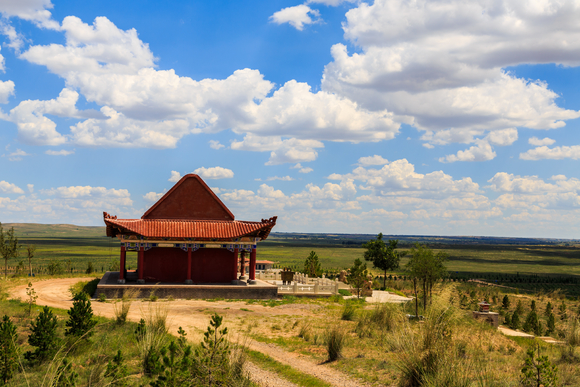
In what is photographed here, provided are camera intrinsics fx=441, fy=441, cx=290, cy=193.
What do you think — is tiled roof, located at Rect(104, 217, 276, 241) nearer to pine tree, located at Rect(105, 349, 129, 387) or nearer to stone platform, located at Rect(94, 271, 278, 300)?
stone platform, located at Rect(94, 271, 278, 300)

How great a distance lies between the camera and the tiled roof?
1102 inches

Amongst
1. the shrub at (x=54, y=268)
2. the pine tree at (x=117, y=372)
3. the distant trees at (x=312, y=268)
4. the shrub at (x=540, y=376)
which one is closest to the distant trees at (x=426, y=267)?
the shrub at (x=540, y=376)

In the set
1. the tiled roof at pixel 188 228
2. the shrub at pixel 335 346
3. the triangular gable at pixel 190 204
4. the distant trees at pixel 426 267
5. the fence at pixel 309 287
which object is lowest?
the fence at pixel 309 287

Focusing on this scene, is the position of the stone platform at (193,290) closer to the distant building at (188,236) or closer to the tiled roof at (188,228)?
the distant building at (188,236)

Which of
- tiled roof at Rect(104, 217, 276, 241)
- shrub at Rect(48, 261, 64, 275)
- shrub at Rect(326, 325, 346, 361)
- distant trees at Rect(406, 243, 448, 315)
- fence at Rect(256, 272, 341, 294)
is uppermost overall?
tiled roof at Rect(104, 217, 276, 241)

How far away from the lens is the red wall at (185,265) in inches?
1154

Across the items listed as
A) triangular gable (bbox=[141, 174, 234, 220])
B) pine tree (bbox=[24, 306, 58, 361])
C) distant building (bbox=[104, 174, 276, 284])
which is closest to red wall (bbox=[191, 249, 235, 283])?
distant building (bbox=[104, 174, 276, 284])

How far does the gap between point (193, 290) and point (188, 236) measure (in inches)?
136

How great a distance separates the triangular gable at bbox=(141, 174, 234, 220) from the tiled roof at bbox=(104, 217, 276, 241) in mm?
829

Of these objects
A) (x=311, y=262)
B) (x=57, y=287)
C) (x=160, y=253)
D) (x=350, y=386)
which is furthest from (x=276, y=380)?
(x=311, y=262)

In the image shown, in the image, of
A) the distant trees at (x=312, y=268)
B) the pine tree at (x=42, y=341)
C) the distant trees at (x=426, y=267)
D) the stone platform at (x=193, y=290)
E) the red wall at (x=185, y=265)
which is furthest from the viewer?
the distant trees at (x=312, y=268)

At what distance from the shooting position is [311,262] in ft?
132

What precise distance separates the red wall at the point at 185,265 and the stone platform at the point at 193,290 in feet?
4.27

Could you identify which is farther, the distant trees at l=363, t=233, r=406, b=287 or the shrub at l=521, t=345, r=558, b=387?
the distant trees at l=363, t=233, r=406, b=287
